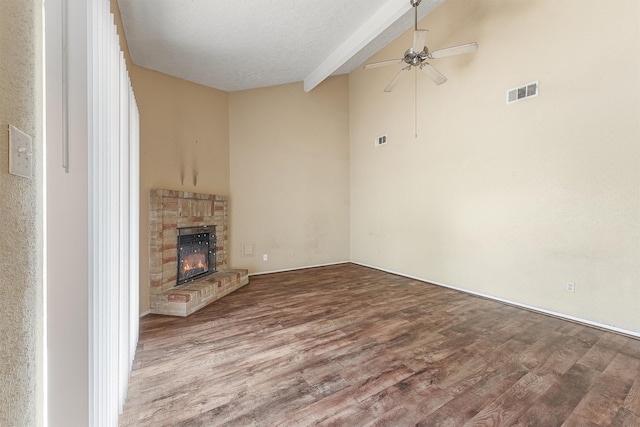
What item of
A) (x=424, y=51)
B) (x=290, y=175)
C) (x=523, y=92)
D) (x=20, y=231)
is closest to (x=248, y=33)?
(x=424, y=51)

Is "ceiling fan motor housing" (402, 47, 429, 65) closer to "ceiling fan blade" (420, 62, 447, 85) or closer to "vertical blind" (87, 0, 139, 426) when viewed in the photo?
"ceiling fan blade" (420, 62, 447, 85)

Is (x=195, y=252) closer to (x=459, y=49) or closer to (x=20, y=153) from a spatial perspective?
(x=20, y=153)

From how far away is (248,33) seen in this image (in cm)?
299

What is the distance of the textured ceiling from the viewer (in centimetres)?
255

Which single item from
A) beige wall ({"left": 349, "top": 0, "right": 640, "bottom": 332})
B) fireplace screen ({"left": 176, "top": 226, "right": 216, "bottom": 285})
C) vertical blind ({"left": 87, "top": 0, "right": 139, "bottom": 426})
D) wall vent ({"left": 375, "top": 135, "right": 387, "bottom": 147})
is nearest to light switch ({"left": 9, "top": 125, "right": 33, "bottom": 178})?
vertical blind ({"left": 87, "top": 0, "right": 139, "bottom": 426})

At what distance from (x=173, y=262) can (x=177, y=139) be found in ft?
5.38

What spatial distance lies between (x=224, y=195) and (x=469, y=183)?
3696 millimetres

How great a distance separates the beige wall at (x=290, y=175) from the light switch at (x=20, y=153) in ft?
12.4

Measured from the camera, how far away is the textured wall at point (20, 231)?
624 mm

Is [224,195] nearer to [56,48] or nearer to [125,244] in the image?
[125,244]

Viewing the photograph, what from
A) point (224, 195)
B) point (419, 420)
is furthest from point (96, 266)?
point (224, 195)

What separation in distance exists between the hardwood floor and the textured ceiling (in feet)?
9.76

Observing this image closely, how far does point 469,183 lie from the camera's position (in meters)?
3.63

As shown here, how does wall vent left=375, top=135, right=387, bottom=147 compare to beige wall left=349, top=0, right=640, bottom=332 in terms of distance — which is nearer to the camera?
beige wall left=349, top=0, right=640, bottom=332
